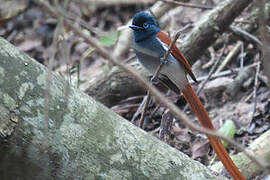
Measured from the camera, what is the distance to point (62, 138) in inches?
63.6

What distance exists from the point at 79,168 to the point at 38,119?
250mm

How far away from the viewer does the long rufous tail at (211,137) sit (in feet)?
6.88

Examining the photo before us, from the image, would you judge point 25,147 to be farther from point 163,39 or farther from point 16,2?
point 16,2

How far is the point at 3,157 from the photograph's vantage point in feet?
5.07

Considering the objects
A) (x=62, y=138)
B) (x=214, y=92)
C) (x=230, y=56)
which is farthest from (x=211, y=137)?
(x=230, y=56)

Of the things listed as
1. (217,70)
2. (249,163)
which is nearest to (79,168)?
(249,163)

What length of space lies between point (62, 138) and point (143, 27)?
1.65 m

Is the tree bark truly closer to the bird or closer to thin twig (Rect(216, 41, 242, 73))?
the bird

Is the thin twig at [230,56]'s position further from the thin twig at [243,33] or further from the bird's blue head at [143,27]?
the bird's blue head at [143,27]

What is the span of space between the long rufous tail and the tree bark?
0.38m

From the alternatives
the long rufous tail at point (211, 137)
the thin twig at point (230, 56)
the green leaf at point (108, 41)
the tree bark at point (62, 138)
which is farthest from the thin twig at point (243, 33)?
the tree bark at point (62, 138)

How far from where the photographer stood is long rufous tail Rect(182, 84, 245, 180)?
6.88ft

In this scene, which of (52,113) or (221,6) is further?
(221,6)

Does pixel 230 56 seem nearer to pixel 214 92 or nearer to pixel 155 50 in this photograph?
pixel 214 92
